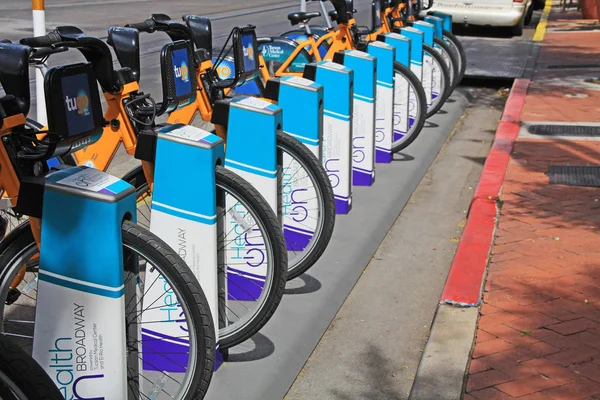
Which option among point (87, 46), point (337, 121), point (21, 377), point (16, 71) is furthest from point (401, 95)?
point (21, 377)

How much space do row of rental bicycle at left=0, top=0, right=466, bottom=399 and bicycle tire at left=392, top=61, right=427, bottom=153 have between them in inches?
77.9

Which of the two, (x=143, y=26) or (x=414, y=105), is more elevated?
(x=143, y=26)

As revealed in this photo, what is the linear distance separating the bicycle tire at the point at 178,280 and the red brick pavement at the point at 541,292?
1.29 meters

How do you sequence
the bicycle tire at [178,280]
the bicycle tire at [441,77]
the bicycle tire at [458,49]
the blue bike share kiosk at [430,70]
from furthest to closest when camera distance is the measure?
the bicycle tire at [458,49] < the blue bike share kiosk at [430,70] < the bicycle tire at [441,77] < the bicycle tire at [178,280]

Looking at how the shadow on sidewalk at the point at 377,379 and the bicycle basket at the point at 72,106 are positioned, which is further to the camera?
the shadow on sidewalk at the point at 377,379

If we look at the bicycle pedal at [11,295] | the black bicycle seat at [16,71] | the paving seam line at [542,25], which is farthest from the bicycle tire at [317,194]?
the paving seam line at [542,25]

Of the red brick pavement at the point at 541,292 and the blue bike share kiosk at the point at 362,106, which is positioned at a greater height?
the blue bike share kiosk at the point at 362,106

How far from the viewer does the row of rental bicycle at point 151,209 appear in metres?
3.17

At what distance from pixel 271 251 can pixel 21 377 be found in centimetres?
179

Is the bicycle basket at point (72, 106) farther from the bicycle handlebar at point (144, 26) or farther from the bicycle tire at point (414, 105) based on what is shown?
the bicycle tire at point (414, 105)

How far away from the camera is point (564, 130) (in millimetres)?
9742

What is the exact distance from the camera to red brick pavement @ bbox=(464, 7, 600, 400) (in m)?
4.30

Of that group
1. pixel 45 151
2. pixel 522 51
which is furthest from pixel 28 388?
pixel 522 51

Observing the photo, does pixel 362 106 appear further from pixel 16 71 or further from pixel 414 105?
pixel 16 71
